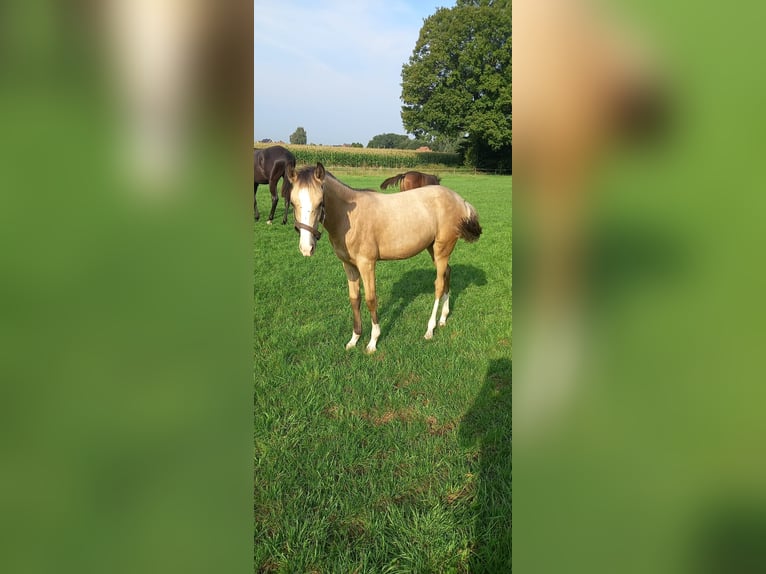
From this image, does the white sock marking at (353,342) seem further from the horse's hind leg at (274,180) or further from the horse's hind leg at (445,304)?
the horse's hind leg at (274,180)

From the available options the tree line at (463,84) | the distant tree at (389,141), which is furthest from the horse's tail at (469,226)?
the distant tree at (389,141)

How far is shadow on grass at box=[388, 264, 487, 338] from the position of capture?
5590mm

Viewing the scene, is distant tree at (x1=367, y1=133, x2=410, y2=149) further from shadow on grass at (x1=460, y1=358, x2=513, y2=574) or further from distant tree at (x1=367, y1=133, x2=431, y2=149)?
shadow on grass at (x1=460, y1=358, x2=513, y2=574)

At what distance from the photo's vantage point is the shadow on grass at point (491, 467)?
1971 mm

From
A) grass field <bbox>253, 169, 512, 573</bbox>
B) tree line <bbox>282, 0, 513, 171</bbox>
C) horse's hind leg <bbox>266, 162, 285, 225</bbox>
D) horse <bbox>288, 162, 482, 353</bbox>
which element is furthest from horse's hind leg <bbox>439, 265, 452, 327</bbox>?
tree line <bbox>282, 0, 513, 171</bbox>

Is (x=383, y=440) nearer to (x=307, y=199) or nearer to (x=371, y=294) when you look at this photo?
(x=371, y=294)

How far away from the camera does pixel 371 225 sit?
4480 millimetres

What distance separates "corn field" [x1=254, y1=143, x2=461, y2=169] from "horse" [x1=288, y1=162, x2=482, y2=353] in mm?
32929

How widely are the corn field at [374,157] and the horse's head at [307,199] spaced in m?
33.9

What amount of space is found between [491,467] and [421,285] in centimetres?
432
